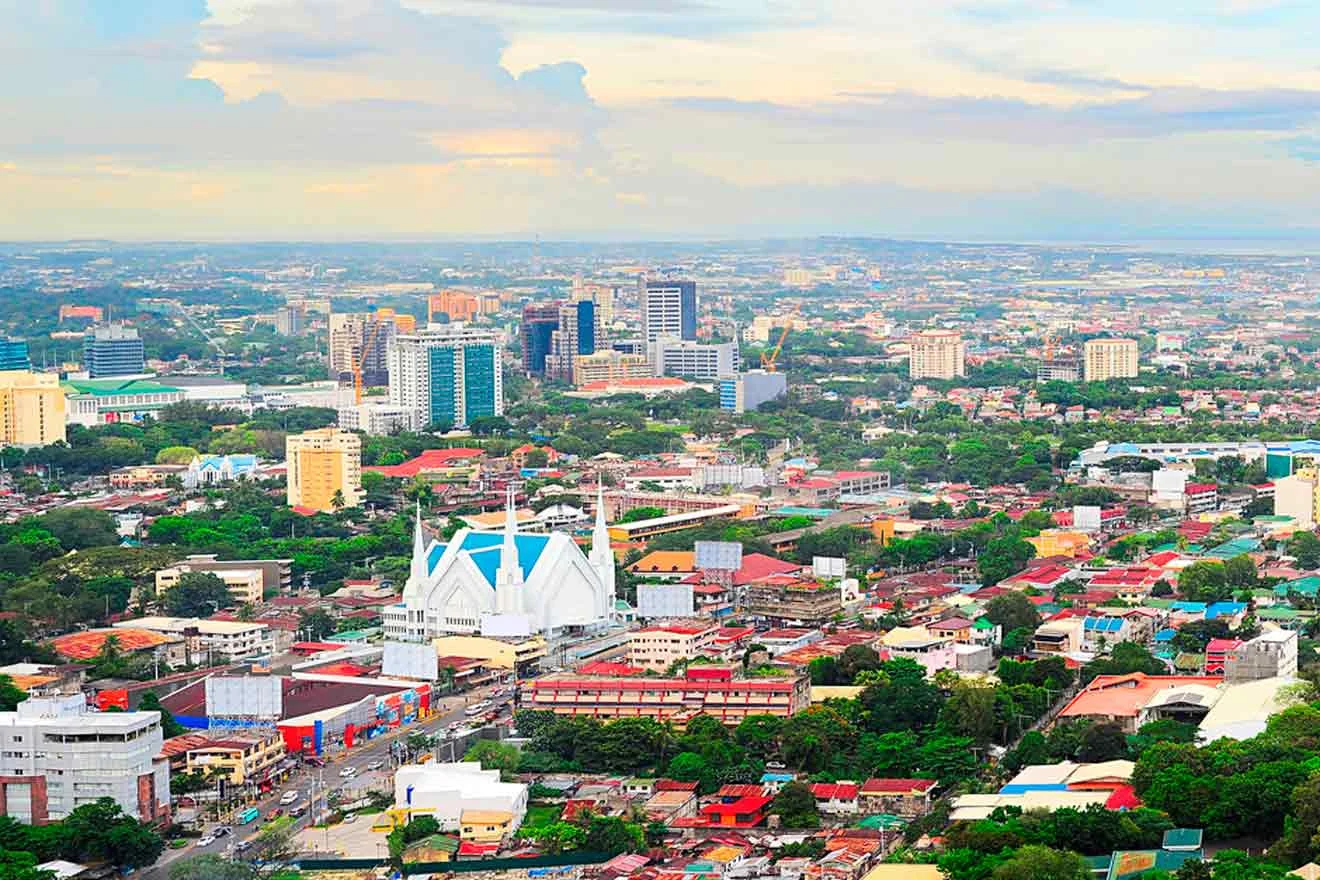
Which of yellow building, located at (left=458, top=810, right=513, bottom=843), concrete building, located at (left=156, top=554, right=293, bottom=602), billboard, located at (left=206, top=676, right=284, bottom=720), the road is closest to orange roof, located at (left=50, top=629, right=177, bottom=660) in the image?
concrete building, located at (left=156, top=554, right=293, bottom=602)

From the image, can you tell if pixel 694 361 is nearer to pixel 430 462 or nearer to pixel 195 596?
pixel 430 462

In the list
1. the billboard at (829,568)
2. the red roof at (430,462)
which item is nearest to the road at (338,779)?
the billboard at (829,568)

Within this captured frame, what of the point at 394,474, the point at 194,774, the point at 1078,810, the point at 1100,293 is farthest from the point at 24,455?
the point at 1100,293

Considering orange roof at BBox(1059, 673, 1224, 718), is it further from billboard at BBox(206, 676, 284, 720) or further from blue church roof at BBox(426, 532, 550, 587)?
billboard at BBox(206, 676, 284, 720)

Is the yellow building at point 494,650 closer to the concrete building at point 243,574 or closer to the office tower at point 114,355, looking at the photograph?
the concrete building at point 243,574

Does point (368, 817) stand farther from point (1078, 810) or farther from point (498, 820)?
point (1078, 810)
